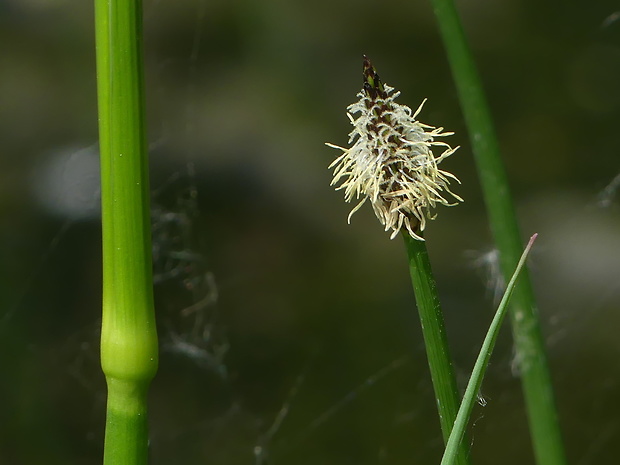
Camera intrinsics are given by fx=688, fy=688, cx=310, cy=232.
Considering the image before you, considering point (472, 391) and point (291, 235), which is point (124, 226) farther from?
point (291, 235)

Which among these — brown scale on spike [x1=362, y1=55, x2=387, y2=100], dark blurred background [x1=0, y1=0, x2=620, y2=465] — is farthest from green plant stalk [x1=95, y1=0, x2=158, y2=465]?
dark blurred background [x1=0, y1=0, x2=620, y2=465]

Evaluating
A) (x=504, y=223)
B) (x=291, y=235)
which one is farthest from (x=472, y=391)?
(x=291, y=235)

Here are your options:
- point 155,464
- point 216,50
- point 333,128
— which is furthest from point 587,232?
point 155,464

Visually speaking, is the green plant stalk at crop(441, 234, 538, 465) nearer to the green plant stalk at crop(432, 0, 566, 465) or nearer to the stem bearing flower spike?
the stem bearing flower spike

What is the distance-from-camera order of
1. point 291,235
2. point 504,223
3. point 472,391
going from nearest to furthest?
point 472,391 → point 504,223 → point 291,235

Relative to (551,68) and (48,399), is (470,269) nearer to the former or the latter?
(551,68)
